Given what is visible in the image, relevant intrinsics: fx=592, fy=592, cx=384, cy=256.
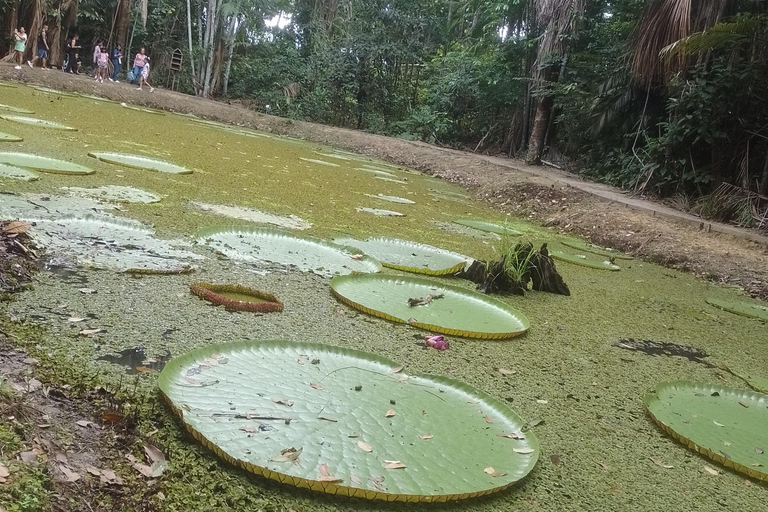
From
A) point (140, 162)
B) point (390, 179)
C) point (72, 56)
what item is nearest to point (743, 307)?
point (140, 162)

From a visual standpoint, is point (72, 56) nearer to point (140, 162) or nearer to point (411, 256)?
point (140, 162)

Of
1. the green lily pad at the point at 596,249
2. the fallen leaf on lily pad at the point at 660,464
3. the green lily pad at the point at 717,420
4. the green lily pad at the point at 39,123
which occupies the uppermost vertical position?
the green lily pad at the point at 39,123

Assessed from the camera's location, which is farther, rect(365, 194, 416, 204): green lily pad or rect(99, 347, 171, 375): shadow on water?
rect(365, 194, 416, 204): green lily pad

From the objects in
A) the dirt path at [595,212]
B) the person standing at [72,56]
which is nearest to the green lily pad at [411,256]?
the dirt path at [595,212]

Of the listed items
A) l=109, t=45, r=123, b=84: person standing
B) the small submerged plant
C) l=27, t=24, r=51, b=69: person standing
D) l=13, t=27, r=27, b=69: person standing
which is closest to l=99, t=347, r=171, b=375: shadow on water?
the small submerged plant

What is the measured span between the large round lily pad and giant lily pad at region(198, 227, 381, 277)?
0.95m

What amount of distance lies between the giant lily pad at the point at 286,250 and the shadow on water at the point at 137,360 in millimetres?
1015

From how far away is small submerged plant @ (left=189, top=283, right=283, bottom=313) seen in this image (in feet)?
6.38

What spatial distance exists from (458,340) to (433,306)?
0.28 metres

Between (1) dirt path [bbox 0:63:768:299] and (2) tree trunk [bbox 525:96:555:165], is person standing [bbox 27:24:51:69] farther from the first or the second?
(2) tree trunk [bbox 525:96:555:165]

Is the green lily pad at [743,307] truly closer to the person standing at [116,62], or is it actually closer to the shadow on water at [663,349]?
the shadow on water at [663,349]

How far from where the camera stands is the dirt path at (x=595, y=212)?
4.11m

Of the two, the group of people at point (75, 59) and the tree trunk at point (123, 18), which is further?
the tree trunk at point (123, 18)

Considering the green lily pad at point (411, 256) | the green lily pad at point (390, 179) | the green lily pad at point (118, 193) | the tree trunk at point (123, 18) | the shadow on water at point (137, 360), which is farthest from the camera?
the tree trunk at point (123, 18)
